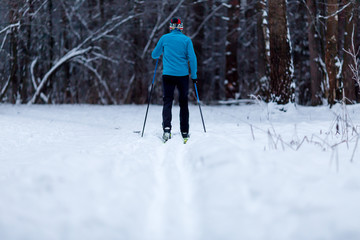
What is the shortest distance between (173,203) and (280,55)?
7.90 m

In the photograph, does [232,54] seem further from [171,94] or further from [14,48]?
[171,94]

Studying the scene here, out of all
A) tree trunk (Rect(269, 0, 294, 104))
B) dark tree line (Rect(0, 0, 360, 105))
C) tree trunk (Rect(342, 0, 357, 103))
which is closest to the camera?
tree trunk (Rect(269, 0, 294, 104))

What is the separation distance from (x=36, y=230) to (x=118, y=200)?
760 millimetres

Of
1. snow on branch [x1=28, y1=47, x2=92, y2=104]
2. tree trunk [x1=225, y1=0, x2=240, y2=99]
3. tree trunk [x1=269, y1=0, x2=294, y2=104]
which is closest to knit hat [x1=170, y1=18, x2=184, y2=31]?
tree trunk [x1=269, y1=0, x2=294, y2=104]

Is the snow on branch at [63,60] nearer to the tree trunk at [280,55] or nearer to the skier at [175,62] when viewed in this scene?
the tree trunk at [280,55]

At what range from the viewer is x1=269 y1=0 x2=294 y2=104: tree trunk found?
1007cm

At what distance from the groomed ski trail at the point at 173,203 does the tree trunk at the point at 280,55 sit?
6199mm

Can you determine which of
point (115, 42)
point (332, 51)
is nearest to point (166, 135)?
point (332, 51)

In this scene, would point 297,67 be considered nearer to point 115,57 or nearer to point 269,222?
point 115,57

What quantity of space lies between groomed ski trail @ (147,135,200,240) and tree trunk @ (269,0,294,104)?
244 inches

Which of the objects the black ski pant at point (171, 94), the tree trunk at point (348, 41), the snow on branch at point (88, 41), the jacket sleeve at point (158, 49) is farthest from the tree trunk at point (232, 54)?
the jacket sleeve at point (158, 49)

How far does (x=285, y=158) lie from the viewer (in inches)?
155

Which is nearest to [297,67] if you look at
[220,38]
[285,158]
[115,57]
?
[220,38]

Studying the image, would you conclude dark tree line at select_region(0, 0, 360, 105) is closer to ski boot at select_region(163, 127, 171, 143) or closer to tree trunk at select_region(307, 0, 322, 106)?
tree trunk at select_region(307, 0, 322, 106)
